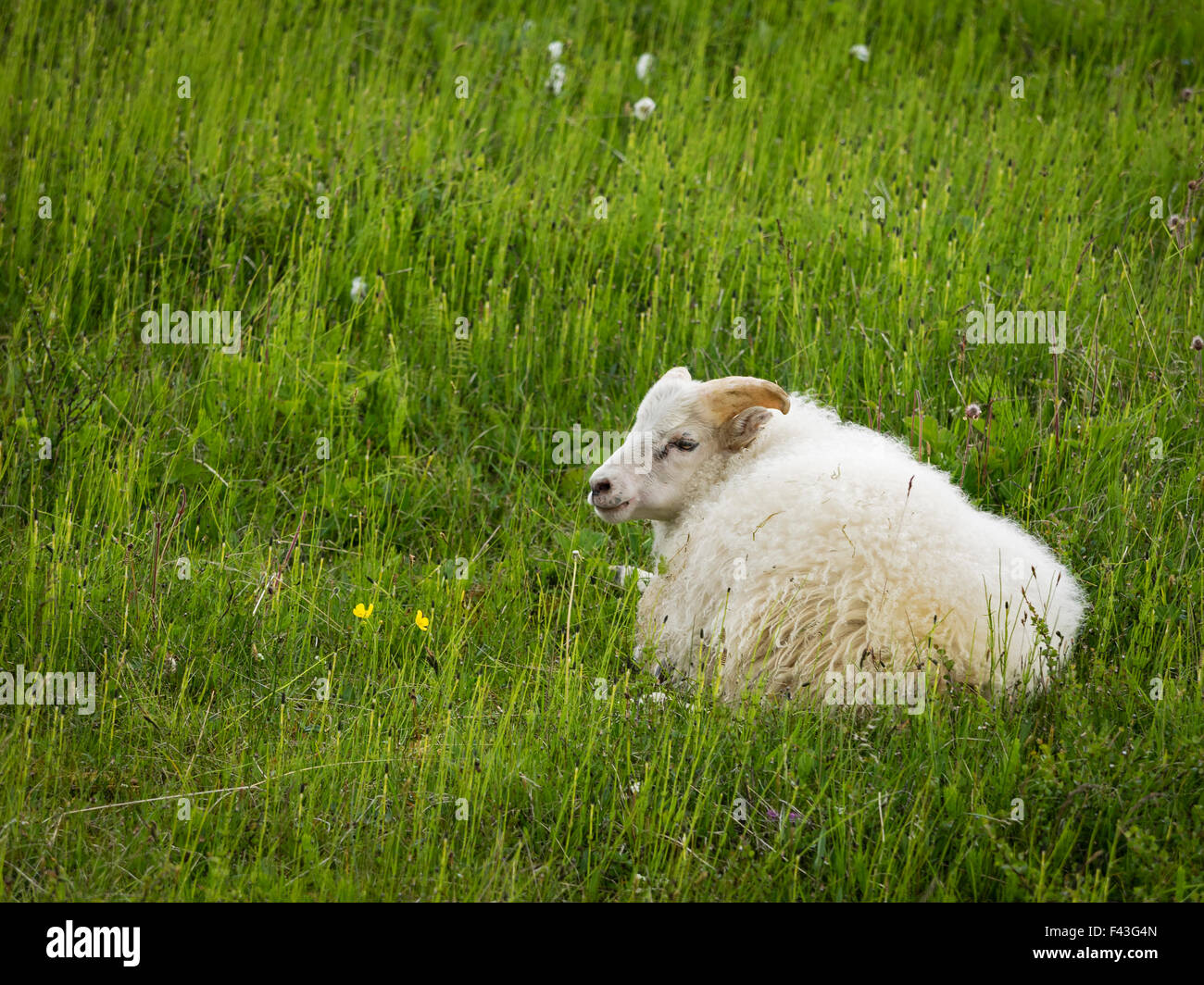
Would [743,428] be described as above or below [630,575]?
above

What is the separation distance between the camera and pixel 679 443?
4.70 meters

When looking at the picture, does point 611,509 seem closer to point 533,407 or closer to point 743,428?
point 743,428

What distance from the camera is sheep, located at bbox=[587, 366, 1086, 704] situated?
3846 millimetres

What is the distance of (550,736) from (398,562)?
1.59 metres

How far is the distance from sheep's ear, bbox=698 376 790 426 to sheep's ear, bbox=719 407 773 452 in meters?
0.04

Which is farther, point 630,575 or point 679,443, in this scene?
point 630,575

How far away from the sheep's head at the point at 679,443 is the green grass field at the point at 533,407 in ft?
1.85

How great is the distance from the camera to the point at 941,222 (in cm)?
696

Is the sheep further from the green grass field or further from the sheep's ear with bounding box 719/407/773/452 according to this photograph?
the green grass field

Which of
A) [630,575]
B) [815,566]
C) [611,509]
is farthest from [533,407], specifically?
[815,566]

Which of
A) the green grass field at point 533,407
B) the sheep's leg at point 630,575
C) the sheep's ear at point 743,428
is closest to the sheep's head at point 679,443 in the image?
the sheep's ear at point 743,428

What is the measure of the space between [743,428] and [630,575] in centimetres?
88

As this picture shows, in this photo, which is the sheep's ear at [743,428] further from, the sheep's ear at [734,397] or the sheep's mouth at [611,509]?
the sheep's mouth at [611,509]

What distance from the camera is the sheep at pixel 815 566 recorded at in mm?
3846
